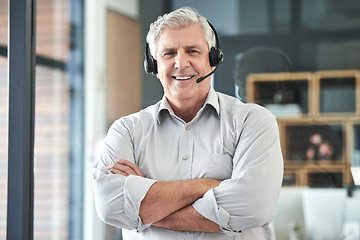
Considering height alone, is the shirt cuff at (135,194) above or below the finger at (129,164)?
below

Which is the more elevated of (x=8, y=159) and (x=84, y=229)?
(x=8, y=159)

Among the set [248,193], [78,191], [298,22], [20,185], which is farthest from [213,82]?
[78,191]

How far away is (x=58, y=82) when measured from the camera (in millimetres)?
4164

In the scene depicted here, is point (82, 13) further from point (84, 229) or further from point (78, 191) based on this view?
point (84, 229)

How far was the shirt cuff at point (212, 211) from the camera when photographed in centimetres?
128

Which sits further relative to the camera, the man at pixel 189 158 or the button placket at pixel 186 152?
the button placket at pixel 186 152

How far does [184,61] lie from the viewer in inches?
57.7

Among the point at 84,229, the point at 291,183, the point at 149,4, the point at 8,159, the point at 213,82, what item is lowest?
the point at 84,229

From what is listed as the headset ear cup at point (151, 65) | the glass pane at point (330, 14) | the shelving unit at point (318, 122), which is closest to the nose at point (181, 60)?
the headset ear cup at point (151, 65)

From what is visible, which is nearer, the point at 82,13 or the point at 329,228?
the point at 329,228

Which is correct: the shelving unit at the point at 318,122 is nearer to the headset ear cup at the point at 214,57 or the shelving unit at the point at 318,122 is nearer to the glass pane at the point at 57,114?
the headset ear cup at the point at 214,57

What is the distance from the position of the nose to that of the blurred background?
170mm

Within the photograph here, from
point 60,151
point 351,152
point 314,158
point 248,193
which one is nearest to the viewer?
point 248,193

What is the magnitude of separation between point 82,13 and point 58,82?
0.74 meters
